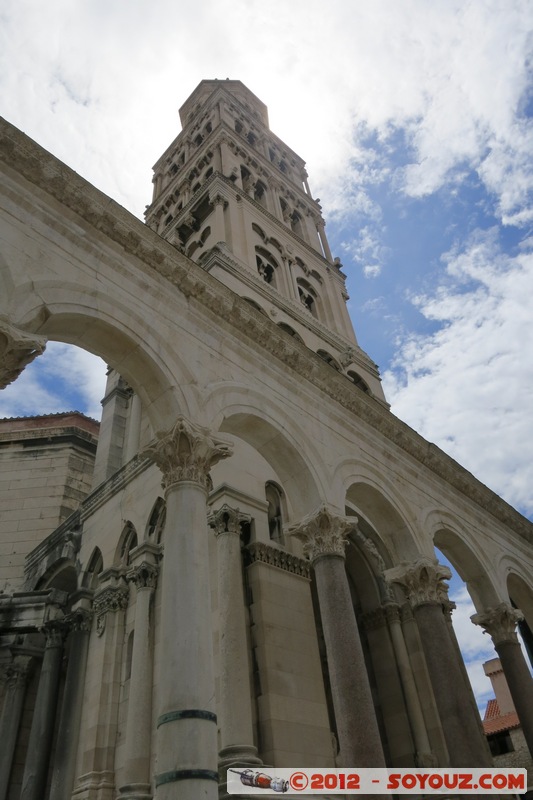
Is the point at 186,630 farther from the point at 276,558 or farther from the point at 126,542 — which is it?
the point at 126,542

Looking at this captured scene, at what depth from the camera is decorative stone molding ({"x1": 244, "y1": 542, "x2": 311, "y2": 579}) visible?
10.5 meters

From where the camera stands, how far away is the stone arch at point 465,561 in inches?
534

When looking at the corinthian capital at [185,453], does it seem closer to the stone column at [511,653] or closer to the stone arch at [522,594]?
the stone column at [511,653]

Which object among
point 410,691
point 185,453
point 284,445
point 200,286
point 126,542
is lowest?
point 410,691

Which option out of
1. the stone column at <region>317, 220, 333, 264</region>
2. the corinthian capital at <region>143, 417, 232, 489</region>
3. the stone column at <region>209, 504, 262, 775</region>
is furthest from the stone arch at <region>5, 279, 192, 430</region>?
the stone column at <region>317, 220, 333, 264</region>

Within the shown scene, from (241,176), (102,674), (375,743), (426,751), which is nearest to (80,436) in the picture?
(102,674)

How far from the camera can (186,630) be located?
6.57m

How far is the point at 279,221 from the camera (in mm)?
24344

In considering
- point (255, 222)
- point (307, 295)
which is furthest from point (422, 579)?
point (255, 222)

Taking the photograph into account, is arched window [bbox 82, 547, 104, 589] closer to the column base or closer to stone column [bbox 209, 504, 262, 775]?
stone column [bbox 209, 504, 262, 775]

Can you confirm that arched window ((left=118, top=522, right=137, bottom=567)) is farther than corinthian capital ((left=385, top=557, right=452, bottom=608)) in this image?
Yes

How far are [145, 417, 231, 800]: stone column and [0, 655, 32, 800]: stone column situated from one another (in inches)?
366

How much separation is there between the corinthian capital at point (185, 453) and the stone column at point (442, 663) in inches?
203

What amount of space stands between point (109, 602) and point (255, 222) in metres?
14.9
